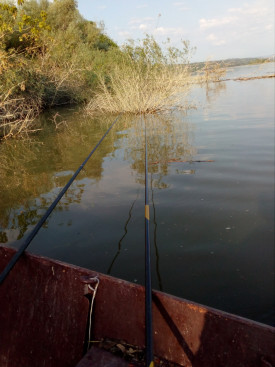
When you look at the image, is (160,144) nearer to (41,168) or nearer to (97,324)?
(41,168)

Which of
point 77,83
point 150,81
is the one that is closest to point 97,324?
point 150,81

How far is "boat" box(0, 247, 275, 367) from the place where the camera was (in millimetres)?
1647

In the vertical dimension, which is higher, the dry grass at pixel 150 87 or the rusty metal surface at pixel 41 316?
the dry grass at pixel 150 87

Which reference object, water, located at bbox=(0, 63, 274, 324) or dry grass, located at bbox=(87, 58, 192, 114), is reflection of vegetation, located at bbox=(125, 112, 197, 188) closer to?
water, located at bbox=(0, 63, 274, 324)

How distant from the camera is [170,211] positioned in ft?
13.9

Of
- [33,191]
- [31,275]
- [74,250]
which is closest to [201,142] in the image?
[33,191]

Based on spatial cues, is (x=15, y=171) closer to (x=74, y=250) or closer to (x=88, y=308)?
(x=74, y=250)

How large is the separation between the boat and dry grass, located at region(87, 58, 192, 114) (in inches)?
442

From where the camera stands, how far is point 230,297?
262cm

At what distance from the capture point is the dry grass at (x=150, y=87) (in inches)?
504

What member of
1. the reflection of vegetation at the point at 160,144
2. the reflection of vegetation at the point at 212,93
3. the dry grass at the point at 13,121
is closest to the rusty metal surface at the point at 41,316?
the reflection of vegetation at the point at 160,144

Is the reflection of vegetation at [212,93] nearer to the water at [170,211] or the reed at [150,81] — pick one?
the reed at [150,81]

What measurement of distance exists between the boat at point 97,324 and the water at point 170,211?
81 centimetres

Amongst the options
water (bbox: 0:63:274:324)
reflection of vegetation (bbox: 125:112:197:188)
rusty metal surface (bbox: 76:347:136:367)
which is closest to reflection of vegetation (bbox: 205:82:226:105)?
reflection of vegetation (bbox: 125:112:197:188)
